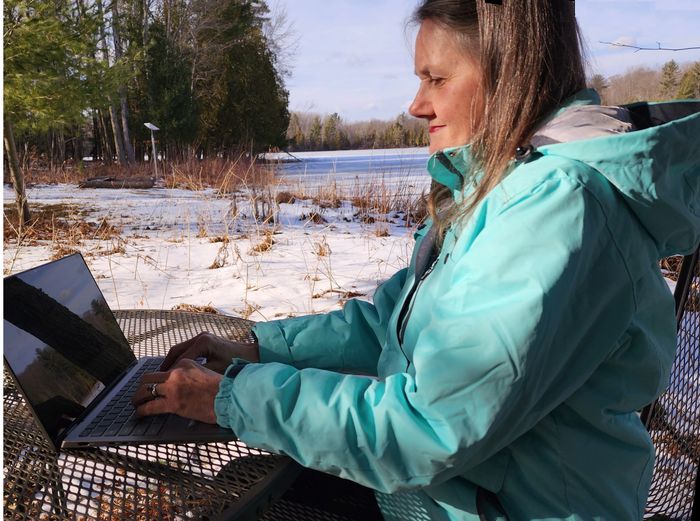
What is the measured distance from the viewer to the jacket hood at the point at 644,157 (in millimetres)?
755

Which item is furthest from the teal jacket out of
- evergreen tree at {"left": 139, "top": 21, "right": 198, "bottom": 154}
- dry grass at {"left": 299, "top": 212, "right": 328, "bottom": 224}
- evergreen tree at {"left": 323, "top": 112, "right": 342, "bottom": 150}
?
evergreen tree at {"left": 323, "top": 112, "right": 342, "bottom": 150}

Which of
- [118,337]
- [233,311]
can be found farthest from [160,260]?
[118,337]

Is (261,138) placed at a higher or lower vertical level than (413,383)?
higher

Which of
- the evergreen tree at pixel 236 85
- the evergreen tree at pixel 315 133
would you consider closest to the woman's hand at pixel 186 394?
the evergreen tree at pixel 236 85

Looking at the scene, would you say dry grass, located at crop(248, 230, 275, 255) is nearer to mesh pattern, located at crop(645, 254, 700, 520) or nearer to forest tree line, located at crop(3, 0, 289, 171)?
mesh pattern, located at crop(645, 254, 700, 520)

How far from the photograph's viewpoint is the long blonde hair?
35.5 inches

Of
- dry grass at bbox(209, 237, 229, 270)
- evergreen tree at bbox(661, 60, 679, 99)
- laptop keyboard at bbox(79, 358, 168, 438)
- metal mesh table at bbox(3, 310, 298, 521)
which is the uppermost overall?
evergreen tree at bbox(661, 60, 679, 99)

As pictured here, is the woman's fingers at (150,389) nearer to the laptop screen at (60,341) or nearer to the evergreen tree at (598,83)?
the laptop screen at (60,341)

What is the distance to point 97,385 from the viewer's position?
1208 millimetres

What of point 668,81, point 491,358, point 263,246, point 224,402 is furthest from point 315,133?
point 491,358

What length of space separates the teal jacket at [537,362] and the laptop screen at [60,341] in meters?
0.35

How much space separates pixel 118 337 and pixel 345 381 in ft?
2.59

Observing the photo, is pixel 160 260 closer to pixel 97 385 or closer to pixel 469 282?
→ pixel 97 385

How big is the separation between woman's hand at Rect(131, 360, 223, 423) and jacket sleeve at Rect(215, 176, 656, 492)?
17 centimetres
